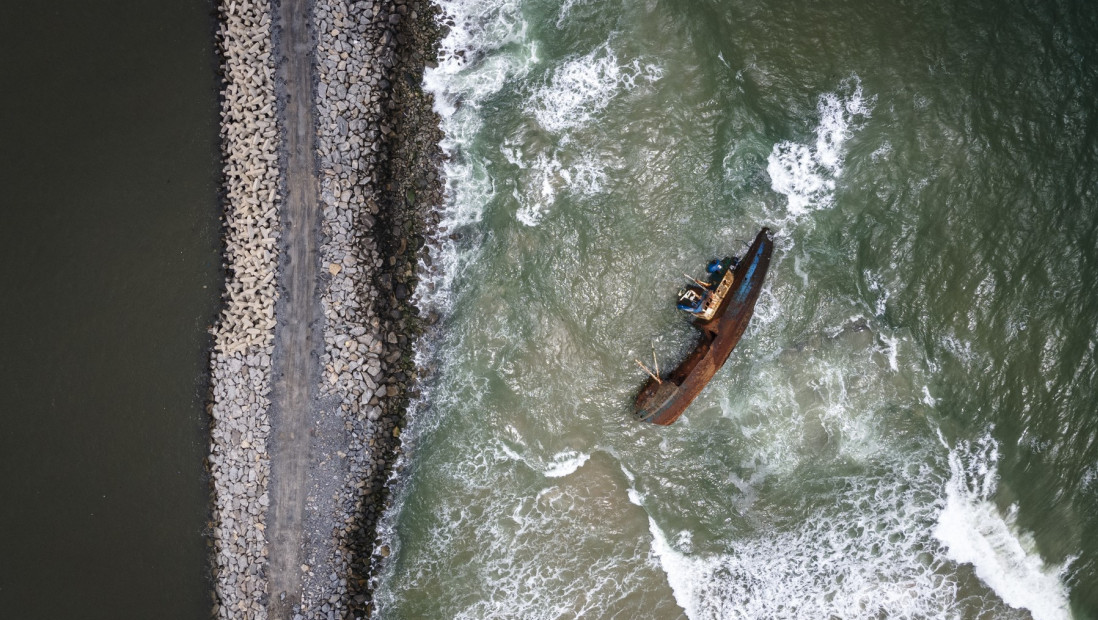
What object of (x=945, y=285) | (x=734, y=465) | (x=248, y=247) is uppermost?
(x=945, y=285)

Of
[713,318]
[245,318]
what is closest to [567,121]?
[713,318]

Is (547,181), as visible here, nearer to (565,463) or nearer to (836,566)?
(565,463)

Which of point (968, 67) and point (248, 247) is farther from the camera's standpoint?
point (248, 247)

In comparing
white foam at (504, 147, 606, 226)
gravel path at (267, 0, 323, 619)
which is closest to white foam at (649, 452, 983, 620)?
white foam at (504, 147, 606, 226)

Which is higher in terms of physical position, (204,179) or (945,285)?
(945,285)

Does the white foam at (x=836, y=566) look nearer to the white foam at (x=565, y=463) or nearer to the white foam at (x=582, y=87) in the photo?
the white foam at (x=565, y=463)

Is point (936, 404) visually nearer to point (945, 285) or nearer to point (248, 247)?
point (945, 285)

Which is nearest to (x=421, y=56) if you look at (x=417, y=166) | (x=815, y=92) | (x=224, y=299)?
(x=417, y=166)

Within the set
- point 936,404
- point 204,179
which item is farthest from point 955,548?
point 204,179
